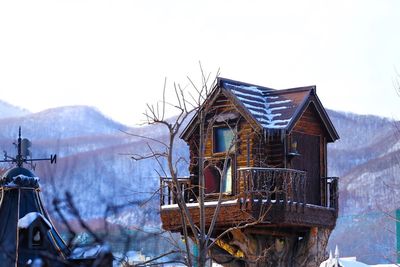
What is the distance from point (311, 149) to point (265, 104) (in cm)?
166

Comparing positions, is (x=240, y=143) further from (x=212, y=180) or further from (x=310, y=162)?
(x=310, y=162)

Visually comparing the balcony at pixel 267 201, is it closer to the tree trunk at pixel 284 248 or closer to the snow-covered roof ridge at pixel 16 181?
the tree trunk at pixel 284 248

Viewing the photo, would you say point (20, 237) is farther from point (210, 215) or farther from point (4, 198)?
point (210, 215)

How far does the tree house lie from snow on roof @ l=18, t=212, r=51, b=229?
16.5ft

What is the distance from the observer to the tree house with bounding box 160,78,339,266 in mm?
31734

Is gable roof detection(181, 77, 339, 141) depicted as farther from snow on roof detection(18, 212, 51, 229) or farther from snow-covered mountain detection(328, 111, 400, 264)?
snow-covered mountain detection(328, 111, 400, 264)

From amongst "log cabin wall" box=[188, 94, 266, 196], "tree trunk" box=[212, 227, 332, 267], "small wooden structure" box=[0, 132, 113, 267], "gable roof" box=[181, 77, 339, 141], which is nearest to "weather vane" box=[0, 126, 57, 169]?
"small wooden structure" box=[0, 132, 113, 267]

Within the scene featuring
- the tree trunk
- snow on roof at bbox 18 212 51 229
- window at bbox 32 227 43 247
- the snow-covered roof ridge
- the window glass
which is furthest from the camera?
the tree trunk

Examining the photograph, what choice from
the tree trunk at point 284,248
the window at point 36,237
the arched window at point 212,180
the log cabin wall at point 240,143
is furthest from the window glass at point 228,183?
the window at point 36,237

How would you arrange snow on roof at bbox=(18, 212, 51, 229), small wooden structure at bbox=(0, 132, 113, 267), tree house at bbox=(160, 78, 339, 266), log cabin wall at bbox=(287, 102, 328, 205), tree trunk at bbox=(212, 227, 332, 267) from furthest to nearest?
tree trunk at bbox=(212, 227, 332, 267) < log cabin wall at bbox=(287, 102, 328, 205) < tree house at bbox=(160, 78, 339, 266) < snow on roof at bbox=(18, 212, 51, 229) < small wooden structure at bbox=(0, 132, 113, 267)

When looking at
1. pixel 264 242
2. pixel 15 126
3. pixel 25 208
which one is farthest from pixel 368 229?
pixel 25 208

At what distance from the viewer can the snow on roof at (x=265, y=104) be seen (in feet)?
107

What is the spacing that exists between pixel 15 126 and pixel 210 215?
2989 cm

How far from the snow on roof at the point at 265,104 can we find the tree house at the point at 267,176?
3cm
